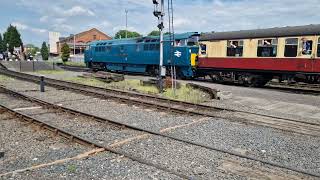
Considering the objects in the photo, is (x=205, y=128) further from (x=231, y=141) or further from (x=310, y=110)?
(x=310, y=110)

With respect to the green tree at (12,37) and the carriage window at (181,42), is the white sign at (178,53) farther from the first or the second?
the green tree at (12,37)

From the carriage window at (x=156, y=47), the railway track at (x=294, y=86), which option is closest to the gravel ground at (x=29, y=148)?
the railway track at (x=294, y=86)

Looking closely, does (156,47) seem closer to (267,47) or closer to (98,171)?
(267,47)

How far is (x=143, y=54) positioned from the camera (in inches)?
1098

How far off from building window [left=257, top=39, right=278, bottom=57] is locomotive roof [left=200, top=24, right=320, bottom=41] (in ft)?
1.06

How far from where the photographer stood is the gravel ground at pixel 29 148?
683 centimetres

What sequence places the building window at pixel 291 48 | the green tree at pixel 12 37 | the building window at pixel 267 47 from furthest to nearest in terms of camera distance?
1. the green tree at pixel 12 37
2. the building window at pixel 267 47
3. the building window at pixel 291 48

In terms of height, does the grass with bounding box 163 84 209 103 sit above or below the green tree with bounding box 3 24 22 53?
below

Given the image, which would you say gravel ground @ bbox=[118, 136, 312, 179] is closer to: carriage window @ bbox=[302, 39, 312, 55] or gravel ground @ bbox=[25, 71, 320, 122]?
gravel ground @ bbox=[25, 71, 320, 122]

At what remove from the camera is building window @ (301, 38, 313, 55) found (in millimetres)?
17328

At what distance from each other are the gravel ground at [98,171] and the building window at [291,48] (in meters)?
13.9

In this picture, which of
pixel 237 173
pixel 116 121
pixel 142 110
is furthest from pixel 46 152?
pixel 142 110

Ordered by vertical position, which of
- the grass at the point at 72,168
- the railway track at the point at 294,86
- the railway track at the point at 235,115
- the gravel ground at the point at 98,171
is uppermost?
the railway track at the point at 294,86

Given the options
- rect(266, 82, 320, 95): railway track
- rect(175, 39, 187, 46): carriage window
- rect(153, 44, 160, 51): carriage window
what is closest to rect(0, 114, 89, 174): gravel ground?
rect(266, 82, 320, 95): railway track
